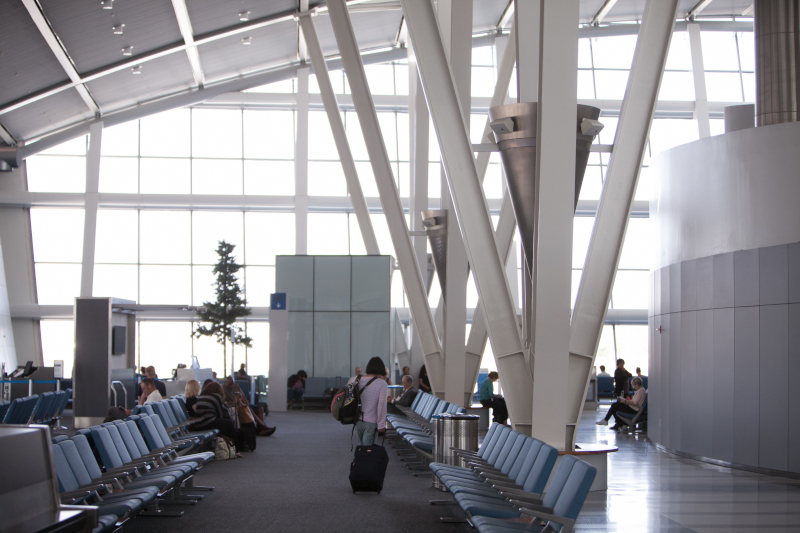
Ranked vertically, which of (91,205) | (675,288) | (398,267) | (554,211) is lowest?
(675,288)

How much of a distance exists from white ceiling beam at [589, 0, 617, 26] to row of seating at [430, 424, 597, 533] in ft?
83.2

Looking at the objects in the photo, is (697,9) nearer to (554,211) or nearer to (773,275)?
(773,275)

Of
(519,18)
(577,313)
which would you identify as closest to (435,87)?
(519,18)

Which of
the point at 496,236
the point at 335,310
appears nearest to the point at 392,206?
the point at 496,236

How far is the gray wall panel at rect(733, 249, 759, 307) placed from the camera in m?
10.3

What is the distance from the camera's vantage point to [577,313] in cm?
817

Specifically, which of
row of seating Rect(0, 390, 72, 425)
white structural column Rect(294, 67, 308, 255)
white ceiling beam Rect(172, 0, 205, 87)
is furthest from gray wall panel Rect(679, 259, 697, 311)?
white structural column Rect(294, 67, 308, 255)

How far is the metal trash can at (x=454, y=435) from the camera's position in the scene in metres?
8.45

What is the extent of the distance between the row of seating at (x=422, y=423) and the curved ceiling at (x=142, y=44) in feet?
49.3

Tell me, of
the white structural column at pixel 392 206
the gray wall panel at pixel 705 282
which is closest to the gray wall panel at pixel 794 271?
the gray wall panel at pixel 705 282

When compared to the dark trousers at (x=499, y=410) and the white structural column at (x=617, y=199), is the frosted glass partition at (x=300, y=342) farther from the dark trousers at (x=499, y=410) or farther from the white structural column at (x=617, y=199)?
the white structural column at (x=617, y=199)

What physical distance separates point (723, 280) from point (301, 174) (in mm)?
20669

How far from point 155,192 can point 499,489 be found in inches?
1047

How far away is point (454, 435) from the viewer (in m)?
8.48
